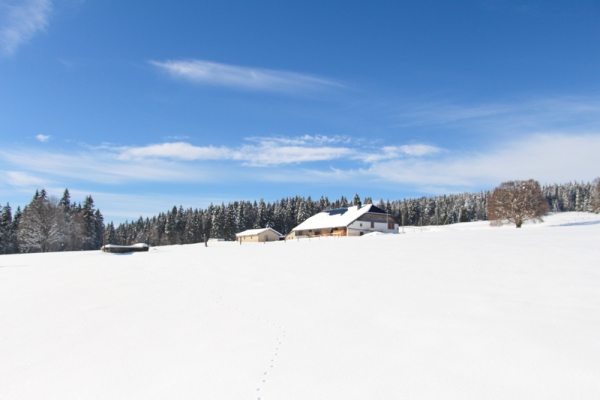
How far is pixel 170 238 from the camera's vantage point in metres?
98.6

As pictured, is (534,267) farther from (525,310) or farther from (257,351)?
(257,351)

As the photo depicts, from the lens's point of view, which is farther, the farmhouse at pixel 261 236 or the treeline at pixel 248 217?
the treeline at pixel 248 217

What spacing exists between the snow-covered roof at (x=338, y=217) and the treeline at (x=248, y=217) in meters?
24.6

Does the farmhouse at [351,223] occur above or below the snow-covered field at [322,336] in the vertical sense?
above

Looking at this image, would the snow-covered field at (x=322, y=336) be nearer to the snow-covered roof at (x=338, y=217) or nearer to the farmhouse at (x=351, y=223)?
the farmhouse at (x=351, y=223)

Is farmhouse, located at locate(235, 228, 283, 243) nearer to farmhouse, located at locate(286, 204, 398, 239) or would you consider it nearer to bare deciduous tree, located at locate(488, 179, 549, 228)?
farmhouse, located at locate(286, 204, 398, 239)

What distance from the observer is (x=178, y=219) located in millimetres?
101562

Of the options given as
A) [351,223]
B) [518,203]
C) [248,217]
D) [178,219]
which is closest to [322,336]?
[351,223]

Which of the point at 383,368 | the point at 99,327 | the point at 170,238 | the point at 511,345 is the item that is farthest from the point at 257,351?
the point at 170,238

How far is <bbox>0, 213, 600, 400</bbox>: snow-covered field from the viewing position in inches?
258

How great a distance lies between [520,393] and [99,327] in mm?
10559

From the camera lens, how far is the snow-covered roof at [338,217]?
59.8m

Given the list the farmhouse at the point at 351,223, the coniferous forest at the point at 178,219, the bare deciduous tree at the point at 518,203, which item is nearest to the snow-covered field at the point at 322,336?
the bare deciduous tree at the point at 518,203

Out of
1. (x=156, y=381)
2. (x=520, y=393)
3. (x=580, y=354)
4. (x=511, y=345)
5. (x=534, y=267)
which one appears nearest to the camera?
(x=520, y=393)
